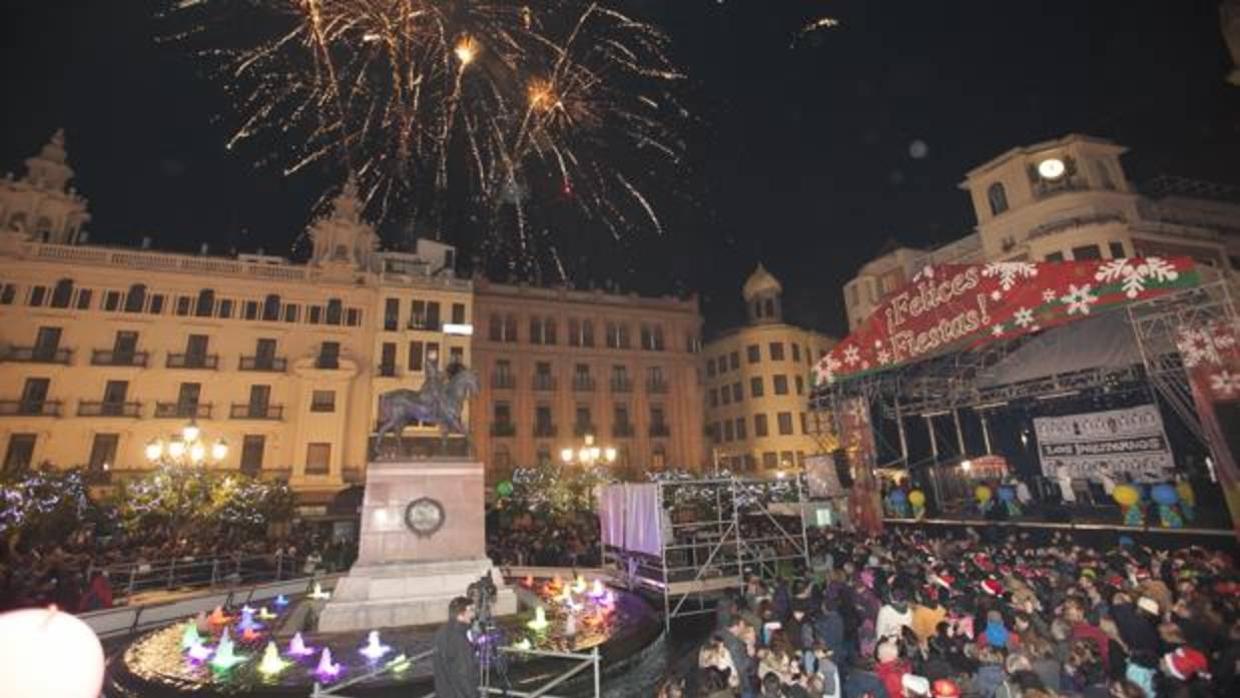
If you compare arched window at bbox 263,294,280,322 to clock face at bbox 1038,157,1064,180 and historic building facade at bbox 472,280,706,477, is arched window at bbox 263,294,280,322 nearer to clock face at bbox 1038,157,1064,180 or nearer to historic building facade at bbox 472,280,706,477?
historic building facade at bbox 472,280,706,477

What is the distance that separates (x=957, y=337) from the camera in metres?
18.1

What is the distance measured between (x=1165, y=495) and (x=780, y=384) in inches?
1259

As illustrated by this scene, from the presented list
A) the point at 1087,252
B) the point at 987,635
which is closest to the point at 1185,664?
the point at 987,635

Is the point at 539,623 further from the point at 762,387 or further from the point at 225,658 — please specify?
the point at 762,387

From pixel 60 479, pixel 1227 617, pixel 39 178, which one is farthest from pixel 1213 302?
pixel 39 178

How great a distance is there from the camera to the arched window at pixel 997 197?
3078 cm

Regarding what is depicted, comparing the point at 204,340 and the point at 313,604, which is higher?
the point at 204,340

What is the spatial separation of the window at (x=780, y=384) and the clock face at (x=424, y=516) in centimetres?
3874

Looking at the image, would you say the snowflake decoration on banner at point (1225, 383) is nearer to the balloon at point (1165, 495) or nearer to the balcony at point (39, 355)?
Answer: the balloon at point (1165, 495)

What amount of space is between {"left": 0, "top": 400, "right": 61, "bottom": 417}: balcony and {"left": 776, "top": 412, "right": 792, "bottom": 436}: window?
45.6 m

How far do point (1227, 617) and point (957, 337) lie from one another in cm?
1168

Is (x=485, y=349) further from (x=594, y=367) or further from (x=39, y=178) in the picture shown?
(x=39, y=178)

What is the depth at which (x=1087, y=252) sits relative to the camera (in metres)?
26.7

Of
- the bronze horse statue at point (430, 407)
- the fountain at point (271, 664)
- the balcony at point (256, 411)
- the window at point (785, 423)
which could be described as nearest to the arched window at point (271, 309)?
the balcony at point (256, 411)
